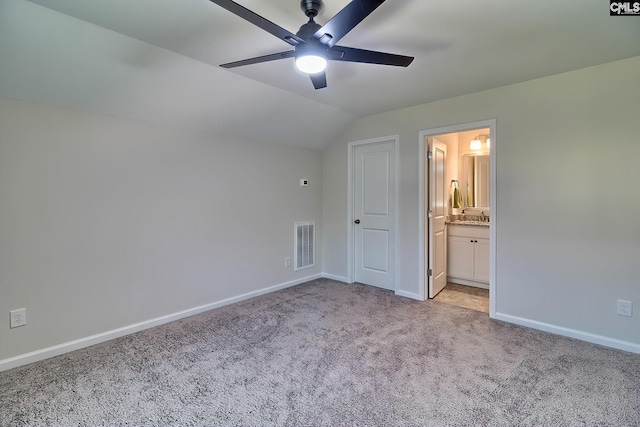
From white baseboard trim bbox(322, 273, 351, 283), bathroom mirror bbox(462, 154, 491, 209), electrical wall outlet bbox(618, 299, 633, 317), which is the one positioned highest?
bathroom mirror bbox(462, 154, 491, 209)

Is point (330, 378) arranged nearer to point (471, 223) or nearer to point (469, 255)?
point (469, 255)

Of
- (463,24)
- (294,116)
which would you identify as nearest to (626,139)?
(463,24)

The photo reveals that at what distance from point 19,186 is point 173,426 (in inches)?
81.8

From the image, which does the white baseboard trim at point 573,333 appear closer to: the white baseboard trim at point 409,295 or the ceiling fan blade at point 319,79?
the white baseboard trim at point 409,295

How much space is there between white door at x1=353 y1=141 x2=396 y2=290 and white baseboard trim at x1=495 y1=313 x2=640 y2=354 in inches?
55.8

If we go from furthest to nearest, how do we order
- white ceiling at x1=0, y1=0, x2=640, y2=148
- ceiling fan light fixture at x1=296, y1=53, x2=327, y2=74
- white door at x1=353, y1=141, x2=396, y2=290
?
white door at x1=353, y1=141, x2=396, y2=290 → white ceiling at x1=0, y1=0, x2=640, y2=148 → ceiling fan light fixture at x1=296, y1=53, x2=327, y2=74

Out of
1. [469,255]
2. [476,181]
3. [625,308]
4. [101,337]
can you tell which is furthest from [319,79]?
[476,181]

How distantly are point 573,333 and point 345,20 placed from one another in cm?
321

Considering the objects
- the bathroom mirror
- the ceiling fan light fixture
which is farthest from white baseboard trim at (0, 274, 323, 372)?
the bathroom mirror

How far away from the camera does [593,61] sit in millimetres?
2498

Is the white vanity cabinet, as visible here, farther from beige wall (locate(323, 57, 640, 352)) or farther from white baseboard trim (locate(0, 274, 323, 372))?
white baseboard trim (locate(0, 274, 323, 372))

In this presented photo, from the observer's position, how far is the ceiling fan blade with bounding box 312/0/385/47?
1327 mm

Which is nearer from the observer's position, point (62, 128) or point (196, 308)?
point (62, 128)

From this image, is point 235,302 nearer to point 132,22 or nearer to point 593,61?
point 132,22
